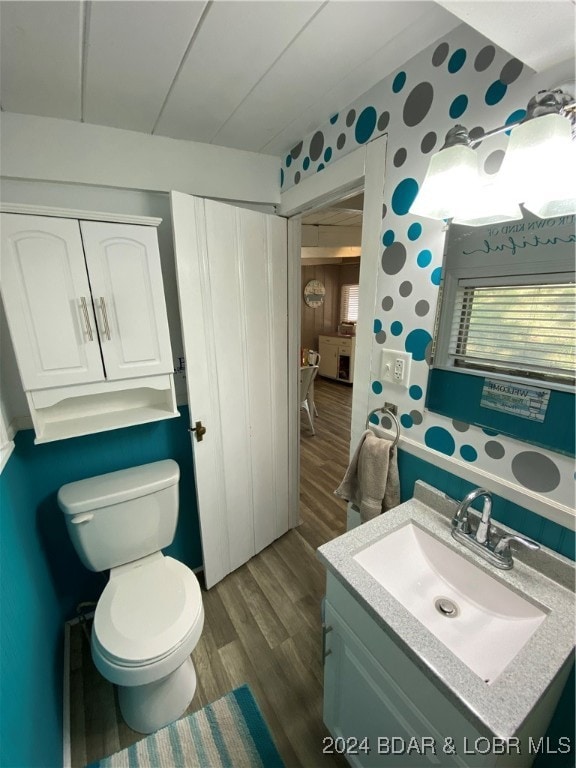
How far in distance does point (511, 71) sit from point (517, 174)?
0.98ft

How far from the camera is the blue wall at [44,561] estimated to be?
32.2 inches

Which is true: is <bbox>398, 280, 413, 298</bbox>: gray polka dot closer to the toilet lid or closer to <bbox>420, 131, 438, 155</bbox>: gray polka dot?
<bbox>420, 131, 438, 155</bbox>: gray polka dot

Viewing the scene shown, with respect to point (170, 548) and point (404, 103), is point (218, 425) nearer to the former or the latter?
point (170, 548)

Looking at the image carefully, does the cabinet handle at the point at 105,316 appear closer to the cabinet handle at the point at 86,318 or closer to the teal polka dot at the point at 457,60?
the cabinet handle at the point at 86,318

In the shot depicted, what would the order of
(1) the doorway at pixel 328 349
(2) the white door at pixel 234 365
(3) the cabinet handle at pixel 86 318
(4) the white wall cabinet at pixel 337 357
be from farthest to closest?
1. (4) the white wall cabinet at pixel 337 357
2. (1) the doorway at pixel 328 349
3. (2) the white door at pixel 234 365
4. (3) the cabinet handle at pixel 86 318

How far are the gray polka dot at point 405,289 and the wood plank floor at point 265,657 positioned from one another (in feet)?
5.31

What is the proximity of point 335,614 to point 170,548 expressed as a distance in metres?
1.17

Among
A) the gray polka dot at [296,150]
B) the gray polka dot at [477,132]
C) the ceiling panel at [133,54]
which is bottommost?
the gray polka dot at [477,132]

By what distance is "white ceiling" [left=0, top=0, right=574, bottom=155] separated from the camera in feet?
2.41

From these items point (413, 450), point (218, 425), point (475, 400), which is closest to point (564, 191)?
point (475, 400)

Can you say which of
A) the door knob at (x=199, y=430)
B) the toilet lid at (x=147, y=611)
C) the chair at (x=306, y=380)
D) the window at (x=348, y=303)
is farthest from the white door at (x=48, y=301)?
the window at (x=348, y=303)

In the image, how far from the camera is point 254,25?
0.79 meters

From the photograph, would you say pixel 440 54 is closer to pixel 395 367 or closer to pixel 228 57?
pixel 228 57

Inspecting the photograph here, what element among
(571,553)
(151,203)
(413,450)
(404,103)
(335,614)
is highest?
(404,103)
